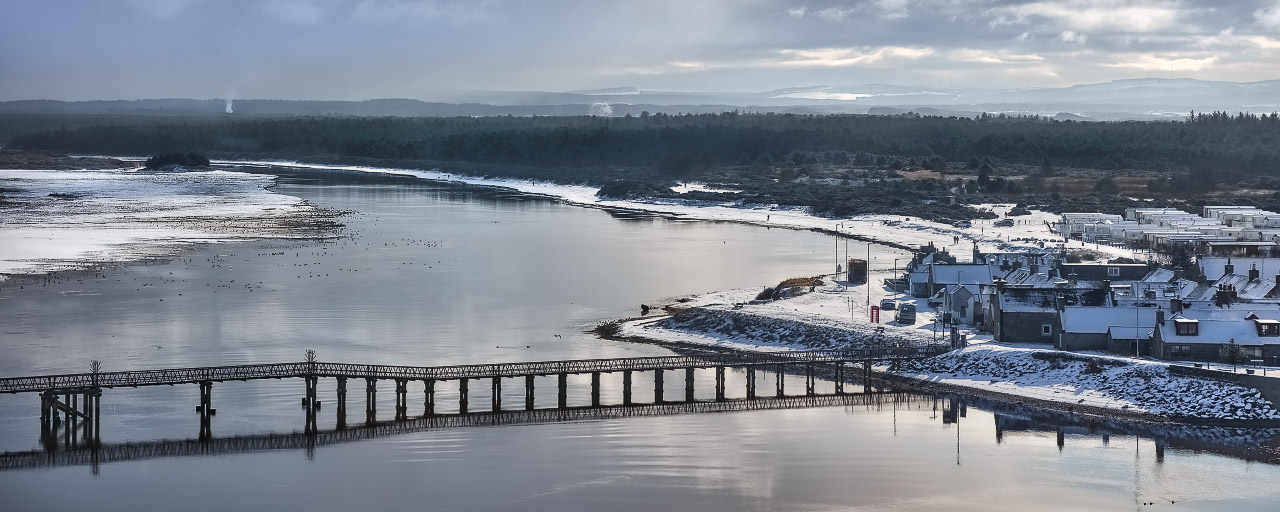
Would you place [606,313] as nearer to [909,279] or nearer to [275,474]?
[909,279]

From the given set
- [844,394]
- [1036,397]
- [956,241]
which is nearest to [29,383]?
[844,394]

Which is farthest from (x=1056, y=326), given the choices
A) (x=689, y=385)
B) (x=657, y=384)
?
(x=657, y=384)

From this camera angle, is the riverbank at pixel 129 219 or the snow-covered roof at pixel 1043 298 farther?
the riverbank at pixel 129 219

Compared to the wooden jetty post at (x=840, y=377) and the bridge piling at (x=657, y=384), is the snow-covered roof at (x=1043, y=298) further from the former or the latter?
the bridge piling at (x=657, y=384)

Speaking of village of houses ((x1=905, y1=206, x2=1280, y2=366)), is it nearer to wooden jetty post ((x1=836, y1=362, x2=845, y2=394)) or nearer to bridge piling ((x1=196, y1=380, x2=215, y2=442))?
wooden jetty post ((x1=836, y1=362, x2=845, y2=394))

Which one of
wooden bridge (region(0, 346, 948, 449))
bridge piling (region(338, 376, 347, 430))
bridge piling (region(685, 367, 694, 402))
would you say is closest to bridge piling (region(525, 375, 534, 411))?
wooden bridge (region(0, 346, 948, 449))

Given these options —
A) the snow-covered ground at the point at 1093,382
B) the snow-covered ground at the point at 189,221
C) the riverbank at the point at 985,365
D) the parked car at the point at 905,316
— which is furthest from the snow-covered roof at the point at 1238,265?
the snow-covered ground at the point at 189,221
